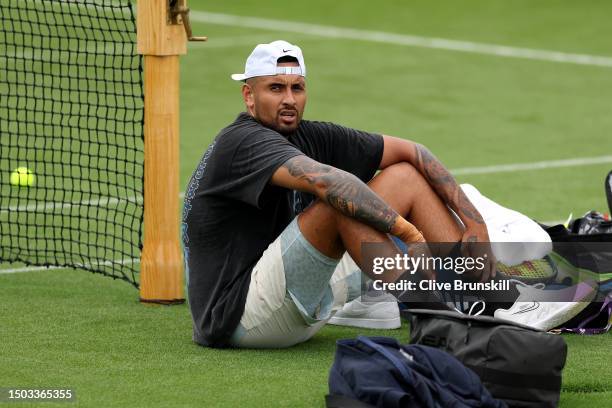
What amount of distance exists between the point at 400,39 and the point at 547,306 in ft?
36.1

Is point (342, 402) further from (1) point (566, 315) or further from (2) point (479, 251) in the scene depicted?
(1) point (566, 315)

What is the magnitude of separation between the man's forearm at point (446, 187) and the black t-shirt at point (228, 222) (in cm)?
68

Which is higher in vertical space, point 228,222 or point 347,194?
point 347,194

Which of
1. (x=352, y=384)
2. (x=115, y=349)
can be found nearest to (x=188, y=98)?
(x=115, y=349)

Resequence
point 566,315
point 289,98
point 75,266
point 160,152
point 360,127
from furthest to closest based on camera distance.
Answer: point 360,127 → point 75,266 → point 160,152 → point 566,315 → point 289,98

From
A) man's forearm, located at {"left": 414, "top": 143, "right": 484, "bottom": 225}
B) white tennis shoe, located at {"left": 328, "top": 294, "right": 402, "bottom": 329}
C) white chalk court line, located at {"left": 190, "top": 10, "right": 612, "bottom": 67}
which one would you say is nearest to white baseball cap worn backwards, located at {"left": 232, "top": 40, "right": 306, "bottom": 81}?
man's forearm, located at {"left": 414, "top": 143, "right": 484, "bottom": 225}

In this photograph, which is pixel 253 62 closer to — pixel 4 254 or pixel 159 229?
pixel 159 229

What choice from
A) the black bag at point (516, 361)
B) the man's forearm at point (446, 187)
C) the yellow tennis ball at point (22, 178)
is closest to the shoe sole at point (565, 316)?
the man's forearm at point (446, 187)

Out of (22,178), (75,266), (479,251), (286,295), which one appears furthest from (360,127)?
(286,295)

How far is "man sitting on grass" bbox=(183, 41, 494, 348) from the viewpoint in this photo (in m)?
6.10

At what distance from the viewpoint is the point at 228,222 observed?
650cm

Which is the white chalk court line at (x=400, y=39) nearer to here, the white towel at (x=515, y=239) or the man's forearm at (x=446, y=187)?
the white towel at (x=515, y=239)

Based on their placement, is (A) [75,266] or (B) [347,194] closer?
(B) [347,194]

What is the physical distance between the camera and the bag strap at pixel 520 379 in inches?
221
